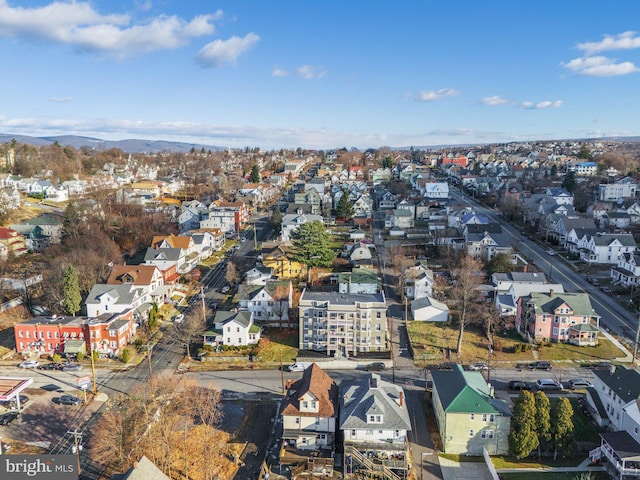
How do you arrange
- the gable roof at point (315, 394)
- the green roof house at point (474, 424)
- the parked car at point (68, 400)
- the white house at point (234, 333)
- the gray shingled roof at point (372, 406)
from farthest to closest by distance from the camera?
the white house at point (234, 333)
the parked car at point (68, 400)
the gable roof at point (315, 394)
the green roof house at point (474, 424)
the gray shingled roof at point (372, 406)

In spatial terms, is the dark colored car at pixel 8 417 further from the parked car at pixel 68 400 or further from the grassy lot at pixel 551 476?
the grassy lot at pixel 551 476

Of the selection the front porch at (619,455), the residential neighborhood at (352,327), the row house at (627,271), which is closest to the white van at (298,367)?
the residential neighborhood at (352,327)

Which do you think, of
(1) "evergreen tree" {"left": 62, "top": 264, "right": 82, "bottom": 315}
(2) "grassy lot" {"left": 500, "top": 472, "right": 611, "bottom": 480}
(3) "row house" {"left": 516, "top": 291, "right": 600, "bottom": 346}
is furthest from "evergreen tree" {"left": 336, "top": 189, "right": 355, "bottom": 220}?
(2) "grassy lot" {"left": 500, "top": 472, "right": 611, "bottom": 480}

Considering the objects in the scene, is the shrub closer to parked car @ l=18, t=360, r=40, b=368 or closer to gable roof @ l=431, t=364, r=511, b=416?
parked car @ l=18, t=360, r=40, b=368

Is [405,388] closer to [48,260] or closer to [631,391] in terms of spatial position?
[631,391]

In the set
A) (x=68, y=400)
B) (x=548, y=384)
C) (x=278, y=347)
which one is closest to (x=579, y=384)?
(x=548, y=384)

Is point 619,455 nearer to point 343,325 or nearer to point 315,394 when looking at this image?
point 315,394
